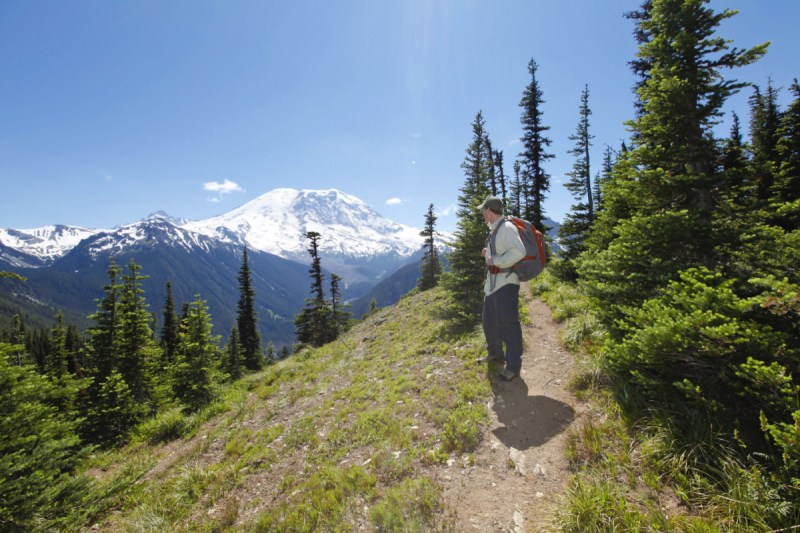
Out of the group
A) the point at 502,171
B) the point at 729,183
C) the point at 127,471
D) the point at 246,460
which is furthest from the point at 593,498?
the point at 502,171

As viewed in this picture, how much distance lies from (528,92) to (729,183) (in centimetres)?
2844

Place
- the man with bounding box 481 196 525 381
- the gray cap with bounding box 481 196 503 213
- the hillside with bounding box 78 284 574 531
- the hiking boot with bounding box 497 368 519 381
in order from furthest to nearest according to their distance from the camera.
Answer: the hiking boot with bounding box 497 368 519 381 → the gray cap with bounding box 481 196 503 213 → the man with bounding box 481 196 525 381 → the hillside with bounding box 78 284 574 531

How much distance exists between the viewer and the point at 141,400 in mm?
18547

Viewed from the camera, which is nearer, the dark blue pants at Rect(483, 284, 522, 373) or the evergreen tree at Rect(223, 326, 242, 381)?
the dark blue pants at Rect(483, 284, 522, 373)

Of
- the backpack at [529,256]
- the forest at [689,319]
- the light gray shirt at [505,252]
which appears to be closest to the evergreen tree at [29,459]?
the forest at [689,319]

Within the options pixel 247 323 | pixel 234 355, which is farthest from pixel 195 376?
pixel 247 323

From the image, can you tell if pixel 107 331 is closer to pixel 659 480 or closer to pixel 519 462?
pixel 519 462

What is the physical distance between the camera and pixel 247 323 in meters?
46.2

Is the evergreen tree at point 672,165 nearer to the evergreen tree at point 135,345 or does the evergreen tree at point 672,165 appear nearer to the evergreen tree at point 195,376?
the evergreen tree at point 195,376

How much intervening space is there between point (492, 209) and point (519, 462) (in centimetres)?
468

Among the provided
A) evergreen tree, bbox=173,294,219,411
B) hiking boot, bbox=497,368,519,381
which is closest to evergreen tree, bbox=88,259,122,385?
evergreen tree, bbox=173,294,219,411

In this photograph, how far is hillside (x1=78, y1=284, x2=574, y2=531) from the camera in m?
4.32

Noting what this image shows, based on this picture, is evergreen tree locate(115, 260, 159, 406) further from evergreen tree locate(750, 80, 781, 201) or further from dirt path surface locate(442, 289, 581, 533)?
evergreen tree locate(750, 80, 781, 201)

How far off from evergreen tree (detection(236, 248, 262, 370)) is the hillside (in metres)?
36.6
